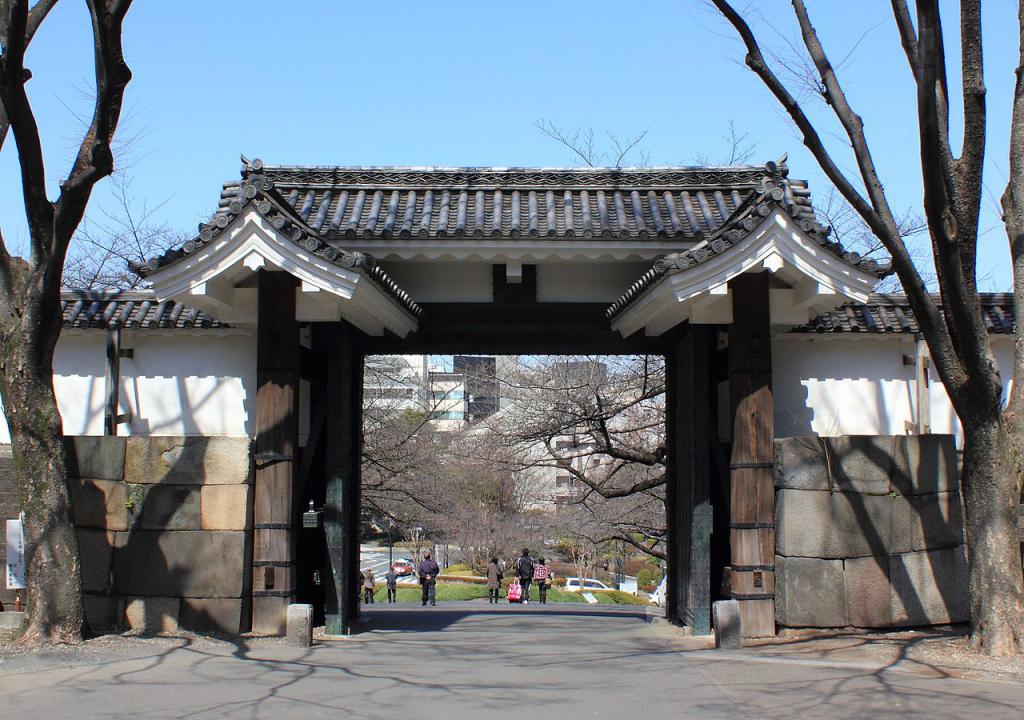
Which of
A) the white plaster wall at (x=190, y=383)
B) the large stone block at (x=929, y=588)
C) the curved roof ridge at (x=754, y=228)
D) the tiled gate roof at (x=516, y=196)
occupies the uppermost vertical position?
the tiled gate roof at (x=516, y=196)

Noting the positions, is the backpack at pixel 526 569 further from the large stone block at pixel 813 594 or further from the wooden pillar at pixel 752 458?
the large stone block at pixel 813 594

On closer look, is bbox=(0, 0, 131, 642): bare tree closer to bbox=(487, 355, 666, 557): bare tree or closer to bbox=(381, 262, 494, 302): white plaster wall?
bbox=(381, 262, 494, 302): white plaster wall

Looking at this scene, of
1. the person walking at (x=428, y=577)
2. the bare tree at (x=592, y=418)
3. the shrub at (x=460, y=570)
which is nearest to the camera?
the bare tree at (x=592, y=418)

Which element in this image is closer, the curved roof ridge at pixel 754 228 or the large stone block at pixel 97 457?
the curved roof ridge at pixel 754 228

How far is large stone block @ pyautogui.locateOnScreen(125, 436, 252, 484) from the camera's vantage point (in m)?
9.87

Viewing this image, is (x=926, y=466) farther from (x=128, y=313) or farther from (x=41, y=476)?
(x=128, y=313)

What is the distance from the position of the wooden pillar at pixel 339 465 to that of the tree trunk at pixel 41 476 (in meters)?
2.48

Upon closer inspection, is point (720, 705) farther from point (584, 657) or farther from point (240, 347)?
point (240, 347)

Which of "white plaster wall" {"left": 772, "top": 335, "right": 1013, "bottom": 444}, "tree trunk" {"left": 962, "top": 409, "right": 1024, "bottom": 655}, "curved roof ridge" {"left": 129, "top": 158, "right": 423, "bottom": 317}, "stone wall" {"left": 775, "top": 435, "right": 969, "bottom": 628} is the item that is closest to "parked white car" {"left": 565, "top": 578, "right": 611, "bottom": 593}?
"white plaster wall" {"left": 772, "top": 335, "right": 1013, "bottom": 444}

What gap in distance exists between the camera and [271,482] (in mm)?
9930

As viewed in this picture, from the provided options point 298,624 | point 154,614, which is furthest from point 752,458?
point 154,614

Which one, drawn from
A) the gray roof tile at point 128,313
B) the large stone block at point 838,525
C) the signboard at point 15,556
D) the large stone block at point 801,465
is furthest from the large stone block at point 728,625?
the signboard at point 15,556

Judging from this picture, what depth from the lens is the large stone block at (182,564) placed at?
977cm

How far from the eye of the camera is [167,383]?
12086mm
